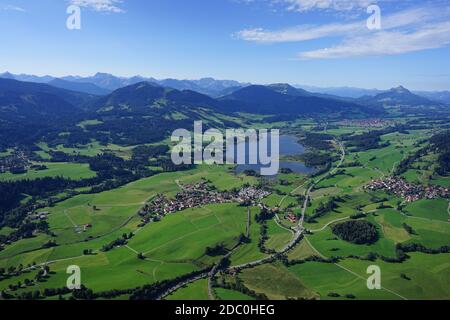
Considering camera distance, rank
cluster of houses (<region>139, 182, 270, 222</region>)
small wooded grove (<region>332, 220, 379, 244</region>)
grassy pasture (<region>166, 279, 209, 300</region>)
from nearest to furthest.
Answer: grassy pasture (<region>166, 279, 209, 300</region>) → small wooded grove (<region>332, 220, 379, 244</region>) → cluster of houses (<region>139, 182, 270, 222</region>)

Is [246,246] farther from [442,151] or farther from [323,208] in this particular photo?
[442,151]

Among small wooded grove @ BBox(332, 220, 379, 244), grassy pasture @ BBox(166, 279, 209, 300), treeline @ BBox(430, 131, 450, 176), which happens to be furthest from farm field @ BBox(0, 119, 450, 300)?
treeline @ BBox(430, 131, 450, 176)

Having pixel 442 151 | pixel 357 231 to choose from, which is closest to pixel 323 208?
pixel 357 231

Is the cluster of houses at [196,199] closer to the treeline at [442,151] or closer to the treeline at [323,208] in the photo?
the treeline at [323,208]

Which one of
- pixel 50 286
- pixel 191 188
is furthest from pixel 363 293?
pixel 191 188

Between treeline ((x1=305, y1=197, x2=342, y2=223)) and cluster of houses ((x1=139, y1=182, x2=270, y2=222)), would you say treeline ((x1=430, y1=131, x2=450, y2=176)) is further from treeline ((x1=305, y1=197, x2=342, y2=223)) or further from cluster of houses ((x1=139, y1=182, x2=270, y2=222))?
cluster of houses ((x1=139, y1=182, x2=270, y2=222))

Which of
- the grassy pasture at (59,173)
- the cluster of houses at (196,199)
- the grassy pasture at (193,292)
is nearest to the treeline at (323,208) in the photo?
the cluster of houses at (196,199)
